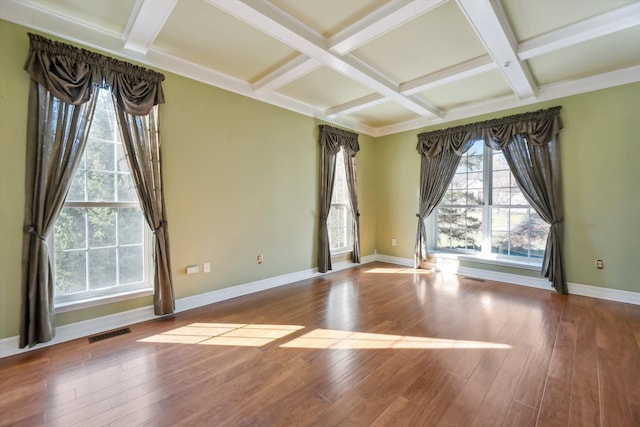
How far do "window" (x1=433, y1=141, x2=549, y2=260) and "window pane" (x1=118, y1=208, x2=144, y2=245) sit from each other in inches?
188

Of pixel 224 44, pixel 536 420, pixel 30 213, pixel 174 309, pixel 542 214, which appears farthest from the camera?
pixel 542 214

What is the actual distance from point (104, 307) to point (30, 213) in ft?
3.38

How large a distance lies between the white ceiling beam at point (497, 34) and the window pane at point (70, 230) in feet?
12.2

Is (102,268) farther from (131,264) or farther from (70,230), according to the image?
(70,230)

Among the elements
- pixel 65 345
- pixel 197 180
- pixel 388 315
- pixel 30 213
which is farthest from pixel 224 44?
pixel 388 315

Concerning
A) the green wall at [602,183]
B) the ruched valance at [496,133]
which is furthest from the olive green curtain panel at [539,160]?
the green wall at [602,183]

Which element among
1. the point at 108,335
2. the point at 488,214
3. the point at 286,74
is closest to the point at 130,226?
the point at 108,335

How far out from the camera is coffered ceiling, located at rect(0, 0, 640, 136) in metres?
2.23

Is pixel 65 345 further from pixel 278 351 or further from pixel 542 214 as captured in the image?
pixel 542 214

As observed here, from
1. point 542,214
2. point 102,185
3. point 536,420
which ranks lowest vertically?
point 536,420

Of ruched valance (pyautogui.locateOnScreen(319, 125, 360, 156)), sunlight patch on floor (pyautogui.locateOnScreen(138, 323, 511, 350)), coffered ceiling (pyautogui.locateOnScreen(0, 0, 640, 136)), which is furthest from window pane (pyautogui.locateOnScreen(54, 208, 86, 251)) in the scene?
ruched valance (pyautogui.locateOnScreen(319, 125, 360, 156))

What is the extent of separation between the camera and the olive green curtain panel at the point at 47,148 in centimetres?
223

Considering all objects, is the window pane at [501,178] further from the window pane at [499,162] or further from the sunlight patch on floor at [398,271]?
the sunlight patch on floor at [398,271]

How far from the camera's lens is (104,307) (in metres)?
2.63
